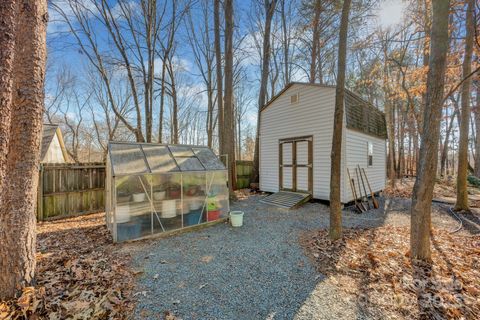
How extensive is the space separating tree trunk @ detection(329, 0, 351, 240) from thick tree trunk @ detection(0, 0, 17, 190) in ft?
16.3

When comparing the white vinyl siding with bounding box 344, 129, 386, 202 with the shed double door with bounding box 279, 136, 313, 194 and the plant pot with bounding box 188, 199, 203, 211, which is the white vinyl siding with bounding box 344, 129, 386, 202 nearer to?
the shed double door with bounding box 279, 136, 313, 194

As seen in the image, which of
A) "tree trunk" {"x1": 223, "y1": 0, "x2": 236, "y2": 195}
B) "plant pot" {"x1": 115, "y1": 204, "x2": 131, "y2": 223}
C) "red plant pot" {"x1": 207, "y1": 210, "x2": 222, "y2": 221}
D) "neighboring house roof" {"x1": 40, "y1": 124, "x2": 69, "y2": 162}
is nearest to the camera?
"plant pot" {"x1": 115, "y1": 204, "x2": 131, "y2": 223}

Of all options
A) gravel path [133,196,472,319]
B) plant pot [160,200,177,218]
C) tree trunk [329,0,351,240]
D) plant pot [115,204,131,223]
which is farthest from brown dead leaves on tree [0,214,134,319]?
tree trunk [329,0,351,240]

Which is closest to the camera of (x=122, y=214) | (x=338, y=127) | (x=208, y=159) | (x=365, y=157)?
(x=338, y=127)

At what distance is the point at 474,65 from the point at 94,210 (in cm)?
1527

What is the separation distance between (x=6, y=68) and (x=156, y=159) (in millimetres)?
3114

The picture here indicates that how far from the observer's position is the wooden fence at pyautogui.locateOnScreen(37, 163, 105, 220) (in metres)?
6.22

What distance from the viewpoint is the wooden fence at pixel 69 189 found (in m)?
6.22

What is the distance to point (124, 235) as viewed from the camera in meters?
4.46

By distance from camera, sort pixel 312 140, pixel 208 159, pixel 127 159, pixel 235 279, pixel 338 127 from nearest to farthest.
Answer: pixel 235 279 → pixel 338 127 → pixel 127 159 → pixel 208 159 → pixel 312 140

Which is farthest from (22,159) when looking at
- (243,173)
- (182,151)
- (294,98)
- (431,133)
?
(243,173)

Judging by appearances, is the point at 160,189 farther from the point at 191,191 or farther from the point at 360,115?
the point at 360,115

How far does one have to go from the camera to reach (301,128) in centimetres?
853

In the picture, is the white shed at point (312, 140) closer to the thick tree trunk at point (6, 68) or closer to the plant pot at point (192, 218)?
the plant pot at point (192, 218)
